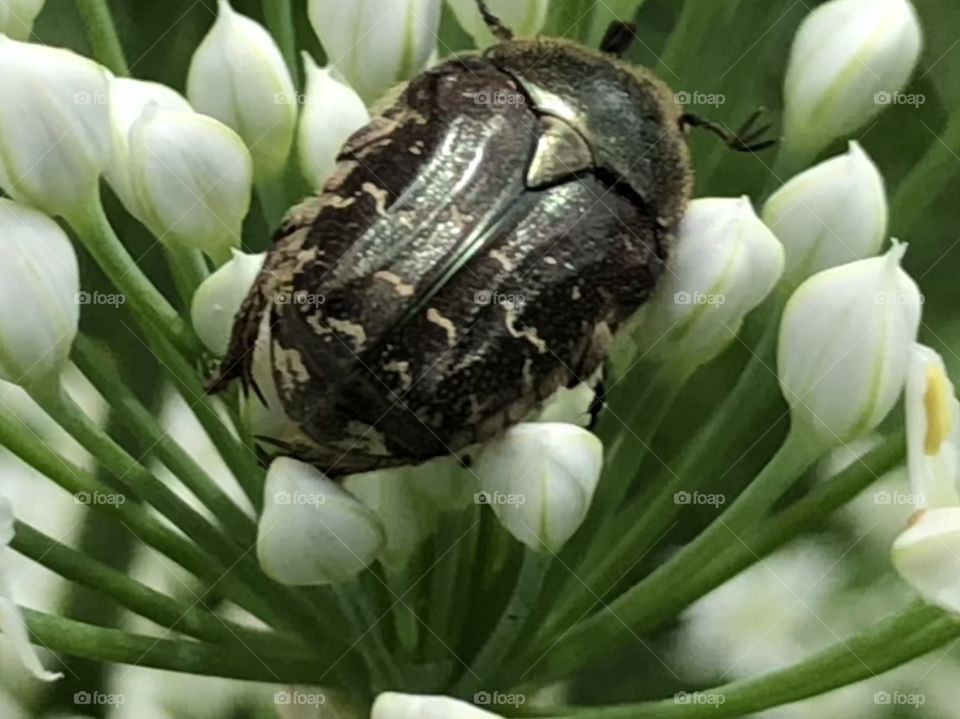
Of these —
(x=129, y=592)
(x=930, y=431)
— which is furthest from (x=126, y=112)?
(x=930, y=431)

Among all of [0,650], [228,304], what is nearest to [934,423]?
[228,304]

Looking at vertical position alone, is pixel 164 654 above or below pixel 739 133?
below

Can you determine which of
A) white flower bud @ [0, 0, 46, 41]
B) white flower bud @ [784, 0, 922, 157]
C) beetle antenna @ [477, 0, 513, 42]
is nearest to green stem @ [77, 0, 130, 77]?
white flower bud @ [0, 0, 46, 41]

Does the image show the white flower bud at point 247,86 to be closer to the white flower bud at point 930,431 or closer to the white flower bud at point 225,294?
the white flower bud at point 225,294

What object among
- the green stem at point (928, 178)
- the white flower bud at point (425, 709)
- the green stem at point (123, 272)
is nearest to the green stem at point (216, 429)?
the green stem at point (123, 272)

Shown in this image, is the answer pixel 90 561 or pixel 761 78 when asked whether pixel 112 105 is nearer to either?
pixel 90 561

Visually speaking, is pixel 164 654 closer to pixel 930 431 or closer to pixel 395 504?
pixel 395 504
